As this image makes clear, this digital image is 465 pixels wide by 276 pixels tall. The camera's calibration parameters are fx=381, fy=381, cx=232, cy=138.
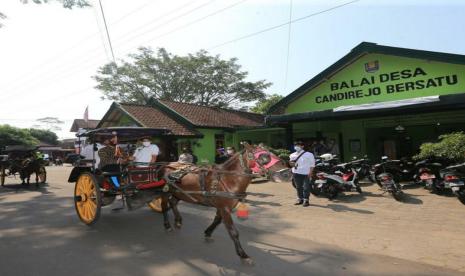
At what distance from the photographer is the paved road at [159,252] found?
17.8 feet

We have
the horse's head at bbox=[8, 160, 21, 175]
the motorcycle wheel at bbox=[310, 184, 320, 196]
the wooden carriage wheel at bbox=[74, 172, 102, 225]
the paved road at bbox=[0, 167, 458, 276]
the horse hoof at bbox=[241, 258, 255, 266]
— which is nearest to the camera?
the paved road at bbox=[0, 167, 458, 276]

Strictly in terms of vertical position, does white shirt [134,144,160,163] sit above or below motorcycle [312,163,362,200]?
above

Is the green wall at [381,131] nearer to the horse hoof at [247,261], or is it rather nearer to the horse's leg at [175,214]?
the horse's leg at [175,214]

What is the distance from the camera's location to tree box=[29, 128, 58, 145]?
7281 centimetres

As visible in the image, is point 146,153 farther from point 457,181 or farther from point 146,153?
point 457,181

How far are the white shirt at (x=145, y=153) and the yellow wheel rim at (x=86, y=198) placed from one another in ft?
3.90

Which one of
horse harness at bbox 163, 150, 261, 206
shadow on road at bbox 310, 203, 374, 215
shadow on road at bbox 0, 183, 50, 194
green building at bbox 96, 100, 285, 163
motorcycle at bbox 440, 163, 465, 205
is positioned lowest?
shadow on road at bbox 310, 203, 374, 215

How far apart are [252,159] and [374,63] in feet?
39.9

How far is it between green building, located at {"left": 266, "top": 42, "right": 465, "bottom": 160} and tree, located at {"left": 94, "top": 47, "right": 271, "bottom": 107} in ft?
70.8

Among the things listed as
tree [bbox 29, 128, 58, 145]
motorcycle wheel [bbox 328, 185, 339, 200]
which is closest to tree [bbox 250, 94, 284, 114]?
motorcycle wheel [bbox 328, 185, 339, 200]

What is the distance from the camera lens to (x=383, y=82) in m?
16.1

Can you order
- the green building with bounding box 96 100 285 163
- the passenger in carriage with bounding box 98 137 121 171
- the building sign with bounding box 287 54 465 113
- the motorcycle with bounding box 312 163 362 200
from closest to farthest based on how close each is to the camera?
the passenger in carriage with bounding box 98 137 121 171, the motorcycle with bounding box 312 163 362 200, the building sign with bounding box 287 54 465 113, the green building with bounding box 96 100 285 163

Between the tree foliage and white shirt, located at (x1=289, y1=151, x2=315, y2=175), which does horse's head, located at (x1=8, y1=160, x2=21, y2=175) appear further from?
the tree foliage

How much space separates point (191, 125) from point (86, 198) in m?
16.2
